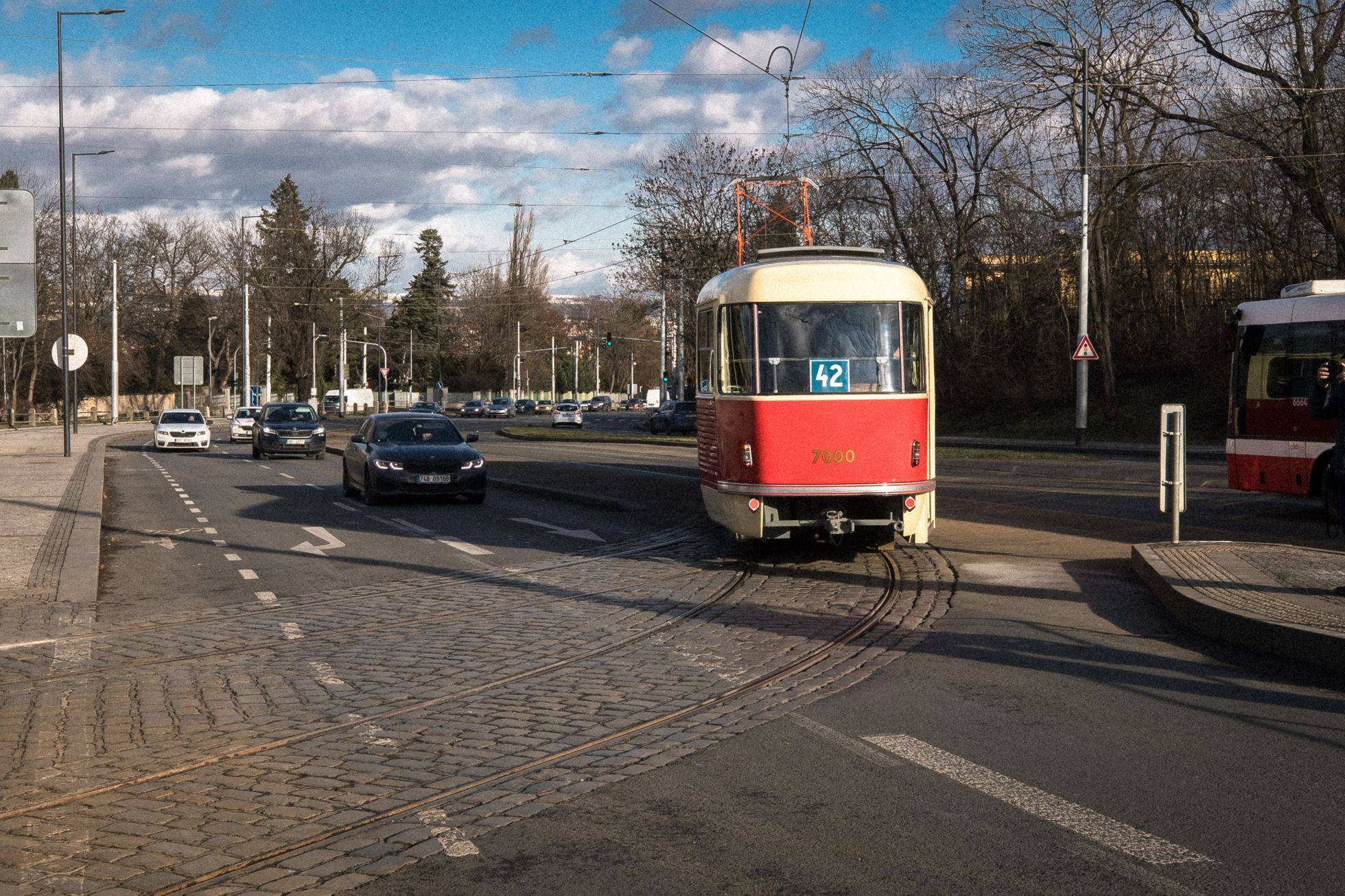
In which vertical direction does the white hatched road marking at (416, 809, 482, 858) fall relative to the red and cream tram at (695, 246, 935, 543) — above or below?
below

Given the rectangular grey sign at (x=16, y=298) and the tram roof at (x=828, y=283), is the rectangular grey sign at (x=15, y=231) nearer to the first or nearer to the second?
the rectangular grey sign at (x=16, y=298)

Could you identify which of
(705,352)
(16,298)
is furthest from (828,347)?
(16,298)

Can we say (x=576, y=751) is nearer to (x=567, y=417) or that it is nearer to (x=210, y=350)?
(x=567, y=417)

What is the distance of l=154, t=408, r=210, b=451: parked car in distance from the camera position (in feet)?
139

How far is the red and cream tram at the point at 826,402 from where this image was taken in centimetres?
1270

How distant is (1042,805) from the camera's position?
206 inches

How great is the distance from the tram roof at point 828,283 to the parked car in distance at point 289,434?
86.3ft

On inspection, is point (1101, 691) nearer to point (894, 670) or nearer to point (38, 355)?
point (894, 670)

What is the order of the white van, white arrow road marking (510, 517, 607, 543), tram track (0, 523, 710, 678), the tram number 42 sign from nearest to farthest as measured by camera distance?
tram track (0, 523, 710, 678) → the tram number 42 sign → white arrow road marking (510, 517, 607, 543) → the white van

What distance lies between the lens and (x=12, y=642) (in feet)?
30.2

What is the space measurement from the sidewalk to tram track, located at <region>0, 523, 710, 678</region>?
168cm

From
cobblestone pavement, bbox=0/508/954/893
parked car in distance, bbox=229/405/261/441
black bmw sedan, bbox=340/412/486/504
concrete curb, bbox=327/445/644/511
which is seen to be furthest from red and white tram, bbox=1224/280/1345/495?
parked car in distance, bbox=229/405/261/441

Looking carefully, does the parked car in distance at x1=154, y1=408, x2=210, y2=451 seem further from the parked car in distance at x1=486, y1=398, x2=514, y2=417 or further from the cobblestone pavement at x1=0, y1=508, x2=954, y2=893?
the parked car in distance at x1=486, y1=398, x2=514, y2=417

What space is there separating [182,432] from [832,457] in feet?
114
